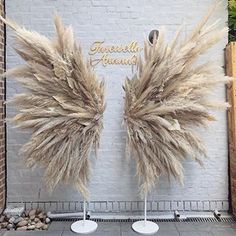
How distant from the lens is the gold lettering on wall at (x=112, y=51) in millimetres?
3992

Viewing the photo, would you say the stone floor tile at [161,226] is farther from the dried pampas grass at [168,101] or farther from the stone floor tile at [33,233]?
the stone floor tile at [33,233]

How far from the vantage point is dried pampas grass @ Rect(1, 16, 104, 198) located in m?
3.28

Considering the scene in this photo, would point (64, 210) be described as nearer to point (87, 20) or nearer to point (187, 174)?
point (187, 174)

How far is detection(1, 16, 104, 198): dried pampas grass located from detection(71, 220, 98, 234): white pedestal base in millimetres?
469

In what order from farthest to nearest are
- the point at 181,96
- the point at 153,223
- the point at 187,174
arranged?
the point at 187,174, the point at 153,223, the point at 181,96

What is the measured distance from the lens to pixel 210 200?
162 inches

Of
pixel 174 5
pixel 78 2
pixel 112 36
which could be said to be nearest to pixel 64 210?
pixel 112 36

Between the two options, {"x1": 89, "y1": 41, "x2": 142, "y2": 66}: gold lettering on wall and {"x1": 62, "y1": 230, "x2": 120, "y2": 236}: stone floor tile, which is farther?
{"x1": 89, "y1": 41, "x2": 142, "y2": 66}: gold lettering on wall

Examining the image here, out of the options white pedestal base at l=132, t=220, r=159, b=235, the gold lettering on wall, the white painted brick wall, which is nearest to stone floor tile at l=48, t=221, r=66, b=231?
the white painted brick wall

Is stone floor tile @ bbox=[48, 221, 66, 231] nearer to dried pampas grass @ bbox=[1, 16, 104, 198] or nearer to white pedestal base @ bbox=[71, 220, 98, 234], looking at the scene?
white pedestal base @ bbox=[71, 220, 98, 234]

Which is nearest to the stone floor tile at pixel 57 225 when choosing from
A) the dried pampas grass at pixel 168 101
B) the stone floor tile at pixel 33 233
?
the stone floor tile at pixel 33 233

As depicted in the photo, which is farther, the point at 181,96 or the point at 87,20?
the point at 87,20

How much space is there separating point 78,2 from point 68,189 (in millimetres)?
2190

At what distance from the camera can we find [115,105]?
405cm
